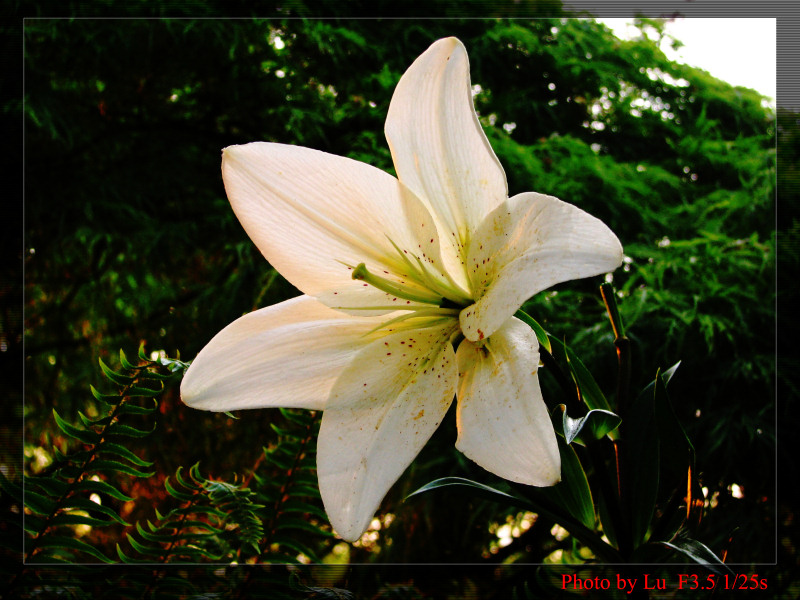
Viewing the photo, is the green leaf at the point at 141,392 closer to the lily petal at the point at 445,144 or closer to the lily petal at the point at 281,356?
the lily petal at the point at 281,356

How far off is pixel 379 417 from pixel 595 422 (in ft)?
0.36

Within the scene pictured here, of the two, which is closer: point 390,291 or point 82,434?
point 390,291

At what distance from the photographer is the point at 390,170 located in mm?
893

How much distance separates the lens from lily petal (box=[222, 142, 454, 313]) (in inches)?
14.2

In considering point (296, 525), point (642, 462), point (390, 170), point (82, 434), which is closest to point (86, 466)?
point (82, 434)

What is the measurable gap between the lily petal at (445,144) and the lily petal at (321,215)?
0.05 ft

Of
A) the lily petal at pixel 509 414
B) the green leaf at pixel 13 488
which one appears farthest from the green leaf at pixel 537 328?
the green leaf at pixel 13 488

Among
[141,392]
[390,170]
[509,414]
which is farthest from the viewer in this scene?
[390,170]

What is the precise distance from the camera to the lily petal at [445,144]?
350 millimetres

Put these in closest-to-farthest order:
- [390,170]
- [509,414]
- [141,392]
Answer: [509,414] → [141,392] → [390,170]

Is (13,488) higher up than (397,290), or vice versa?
(397,290)

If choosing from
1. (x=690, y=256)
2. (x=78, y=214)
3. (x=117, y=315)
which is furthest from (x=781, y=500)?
(x=78, y=214)

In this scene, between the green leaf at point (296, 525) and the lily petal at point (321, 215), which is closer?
the lily petal at point (321, 215)

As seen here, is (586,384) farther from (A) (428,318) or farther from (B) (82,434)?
(B) (82,434)
